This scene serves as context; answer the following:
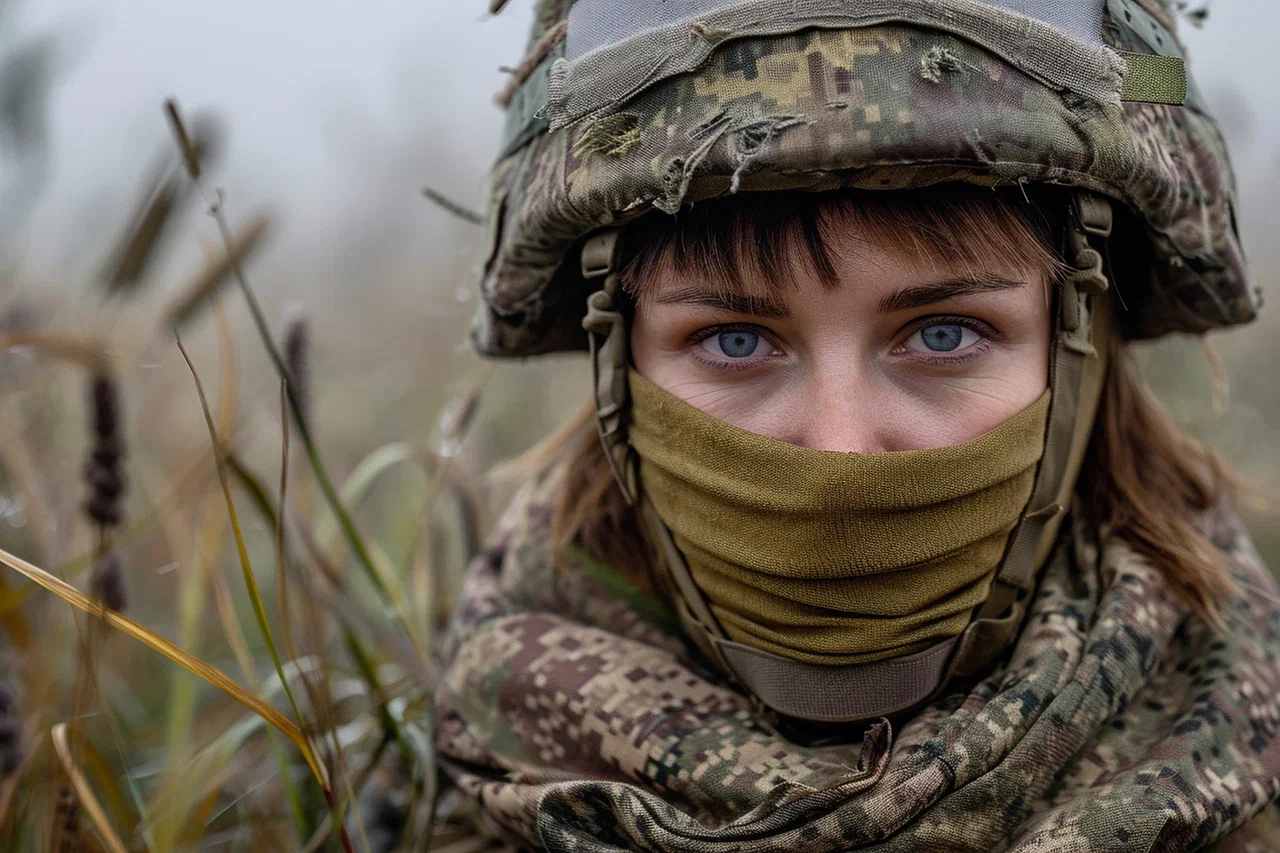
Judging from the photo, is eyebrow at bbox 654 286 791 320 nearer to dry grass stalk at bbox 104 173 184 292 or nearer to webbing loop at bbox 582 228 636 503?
webbing loop at bbox 582 228 636 503

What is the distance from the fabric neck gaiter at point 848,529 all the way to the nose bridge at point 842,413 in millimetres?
44

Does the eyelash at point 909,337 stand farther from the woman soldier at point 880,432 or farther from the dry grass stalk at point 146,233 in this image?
the dry grass stalk at point 146,233

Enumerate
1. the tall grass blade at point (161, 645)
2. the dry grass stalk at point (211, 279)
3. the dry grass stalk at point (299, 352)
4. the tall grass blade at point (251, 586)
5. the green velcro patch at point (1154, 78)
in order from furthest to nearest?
the dry grass stalk at point (299, 352), the dry grass stalk at point (211, 279), the green velcro patch at point (1154, 78), the tall grass blade at point (161, 645), the tall grass blade at point (251, 586)

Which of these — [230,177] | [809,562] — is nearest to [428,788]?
[809,562]

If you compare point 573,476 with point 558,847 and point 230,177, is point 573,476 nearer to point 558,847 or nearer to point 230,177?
point 558,847

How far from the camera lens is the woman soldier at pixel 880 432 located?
1439 millimetres

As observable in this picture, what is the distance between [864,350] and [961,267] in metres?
0.18

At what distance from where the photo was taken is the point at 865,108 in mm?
1406

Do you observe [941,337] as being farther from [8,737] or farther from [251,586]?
[8,737]

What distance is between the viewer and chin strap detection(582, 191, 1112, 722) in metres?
1.57

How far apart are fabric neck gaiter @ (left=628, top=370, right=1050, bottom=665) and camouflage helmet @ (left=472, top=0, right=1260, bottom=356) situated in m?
0.36

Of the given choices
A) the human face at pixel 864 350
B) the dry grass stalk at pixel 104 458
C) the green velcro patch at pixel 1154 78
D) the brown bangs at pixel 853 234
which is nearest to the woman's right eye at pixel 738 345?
the human face at pixel 864 350

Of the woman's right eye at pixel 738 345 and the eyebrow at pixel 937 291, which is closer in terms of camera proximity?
the eyebrow at pixel 937 291

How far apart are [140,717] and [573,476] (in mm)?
1315
